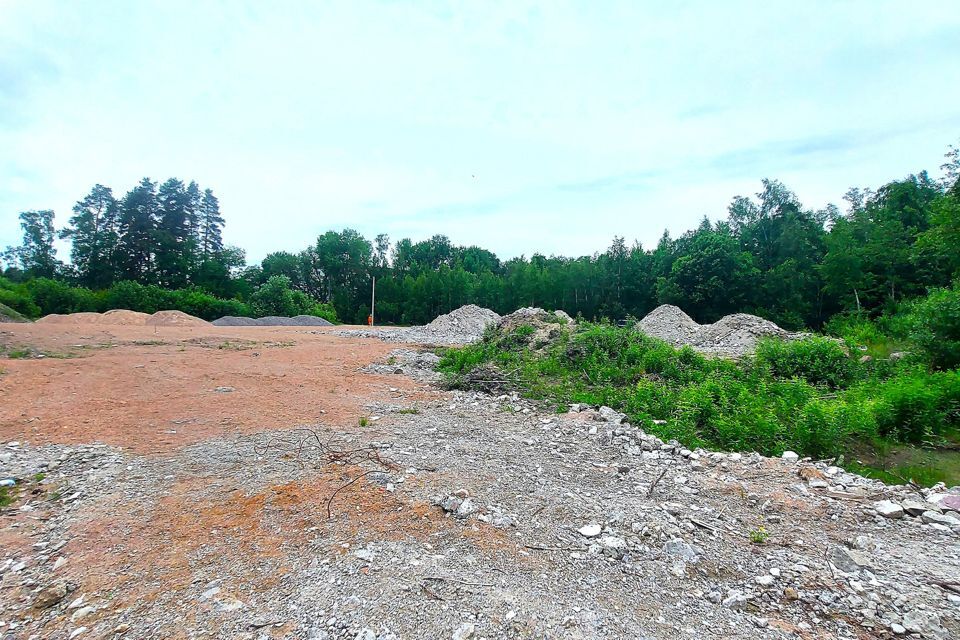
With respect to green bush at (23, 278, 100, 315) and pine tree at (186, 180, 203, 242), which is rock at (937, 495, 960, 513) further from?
pine tree at (186, 180, 203, 242)

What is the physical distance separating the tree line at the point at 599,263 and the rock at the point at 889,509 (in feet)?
65.2

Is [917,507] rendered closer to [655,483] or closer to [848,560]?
[848,560]

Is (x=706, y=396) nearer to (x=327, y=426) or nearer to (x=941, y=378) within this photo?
(x=941, y=378)

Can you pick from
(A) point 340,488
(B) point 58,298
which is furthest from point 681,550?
(B) point 58,298

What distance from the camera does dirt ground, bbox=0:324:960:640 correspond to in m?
2.35

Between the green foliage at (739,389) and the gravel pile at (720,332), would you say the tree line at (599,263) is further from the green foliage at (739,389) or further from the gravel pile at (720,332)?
the green foliage at (739,389)

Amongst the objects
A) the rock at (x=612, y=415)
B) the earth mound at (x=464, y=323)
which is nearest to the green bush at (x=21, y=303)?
the earth mound at (x=464, y=323)

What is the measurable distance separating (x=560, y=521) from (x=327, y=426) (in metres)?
3.62

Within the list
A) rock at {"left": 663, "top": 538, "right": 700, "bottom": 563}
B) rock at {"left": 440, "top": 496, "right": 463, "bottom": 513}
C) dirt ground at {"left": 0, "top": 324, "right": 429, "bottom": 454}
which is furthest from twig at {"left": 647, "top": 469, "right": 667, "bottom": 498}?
dirt ground at {"left": 0, "top": 324, "right": 429, "bottom": 454}

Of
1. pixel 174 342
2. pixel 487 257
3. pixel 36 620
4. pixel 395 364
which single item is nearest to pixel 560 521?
pixel 36 620

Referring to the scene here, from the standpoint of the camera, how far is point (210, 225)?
5741 cm

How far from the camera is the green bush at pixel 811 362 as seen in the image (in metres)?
8.74

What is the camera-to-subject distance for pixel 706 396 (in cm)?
618

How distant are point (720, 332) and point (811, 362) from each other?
9.93 metres
